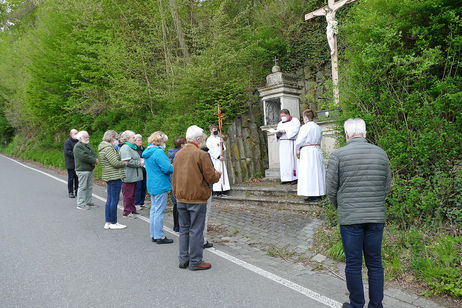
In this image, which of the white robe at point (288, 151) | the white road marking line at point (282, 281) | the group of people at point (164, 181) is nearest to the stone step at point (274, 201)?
the group of people at point (164, 181)

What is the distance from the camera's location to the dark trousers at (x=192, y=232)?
426 centimetres

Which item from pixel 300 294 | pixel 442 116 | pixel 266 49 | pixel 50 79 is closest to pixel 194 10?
pixel 266 49

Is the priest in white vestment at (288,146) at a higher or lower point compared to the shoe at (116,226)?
higher

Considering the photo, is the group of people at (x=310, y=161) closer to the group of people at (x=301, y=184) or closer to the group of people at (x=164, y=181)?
the group of people at (x=301, y=184)

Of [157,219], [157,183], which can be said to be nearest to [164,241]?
[157,219]

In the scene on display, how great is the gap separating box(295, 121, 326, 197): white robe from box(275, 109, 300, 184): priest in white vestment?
109 cm

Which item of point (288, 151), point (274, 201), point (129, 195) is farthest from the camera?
point (288, 151)

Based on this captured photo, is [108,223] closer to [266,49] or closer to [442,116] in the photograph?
[442,116]

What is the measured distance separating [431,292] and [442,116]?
2582mm

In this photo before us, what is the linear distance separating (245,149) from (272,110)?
4.84 feet

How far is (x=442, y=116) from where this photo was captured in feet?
15.7

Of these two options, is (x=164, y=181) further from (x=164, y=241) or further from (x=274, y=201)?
(x=274, y=201)

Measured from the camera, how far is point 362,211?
3.00 metres

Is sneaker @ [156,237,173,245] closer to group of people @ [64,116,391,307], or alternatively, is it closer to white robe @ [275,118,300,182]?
group of people @ [64,116,391,307]
